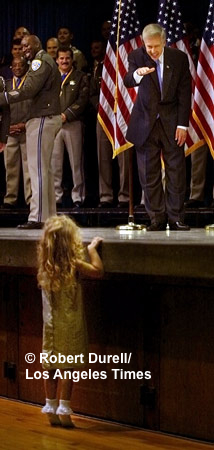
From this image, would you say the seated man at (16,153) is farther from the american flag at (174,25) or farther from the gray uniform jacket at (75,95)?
the american flag at (174,25)

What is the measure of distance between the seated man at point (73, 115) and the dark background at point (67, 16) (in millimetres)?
1283

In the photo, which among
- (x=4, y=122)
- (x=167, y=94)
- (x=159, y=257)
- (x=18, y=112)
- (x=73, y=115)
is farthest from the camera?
(x=73, y=115)

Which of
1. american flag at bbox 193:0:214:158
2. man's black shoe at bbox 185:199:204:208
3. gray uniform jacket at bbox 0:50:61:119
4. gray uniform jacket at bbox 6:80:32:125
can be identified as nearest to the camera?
gray uniform jacket at bbox 0:50:61:119

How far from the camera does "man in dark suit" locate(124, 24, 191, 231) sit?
564cm

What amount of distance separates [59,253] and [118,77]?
3.46m

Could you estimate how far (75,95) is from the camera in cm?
824

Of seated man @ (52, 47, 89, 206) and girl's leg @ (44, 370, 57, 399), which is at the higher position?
seated man @ (52, 47, 89, 206)

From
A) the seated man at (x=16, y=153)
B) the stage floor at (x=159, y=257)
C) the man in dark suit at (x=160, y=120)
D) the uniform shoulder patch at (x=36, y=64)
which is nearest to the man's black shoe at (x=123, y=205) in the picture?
the seated man at (x=16, y=153)

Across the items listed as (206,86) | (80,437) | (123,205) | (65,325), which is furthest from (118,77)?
(80,437)

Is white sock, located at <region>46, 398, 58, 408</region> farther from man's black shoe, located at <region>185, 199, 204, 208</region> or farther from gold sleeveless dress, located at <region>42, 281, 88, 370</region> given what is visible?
man's black shoe, located at <region>185, 199, 204, 208</region>

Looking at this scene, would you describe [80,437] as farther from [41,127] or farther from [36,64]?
[36,64]

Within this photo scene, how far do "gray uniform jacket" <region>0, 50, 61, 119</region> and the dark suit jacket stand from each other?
2.20 ft

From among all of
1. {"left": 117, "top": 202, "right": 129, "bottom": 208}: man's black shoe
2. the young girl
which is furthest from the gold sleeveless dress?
{"left": 117, "top": 202, "right": 129, "bottom": 208}: man's black shoe

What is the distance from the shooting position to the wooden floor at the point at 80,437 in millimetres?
3912
